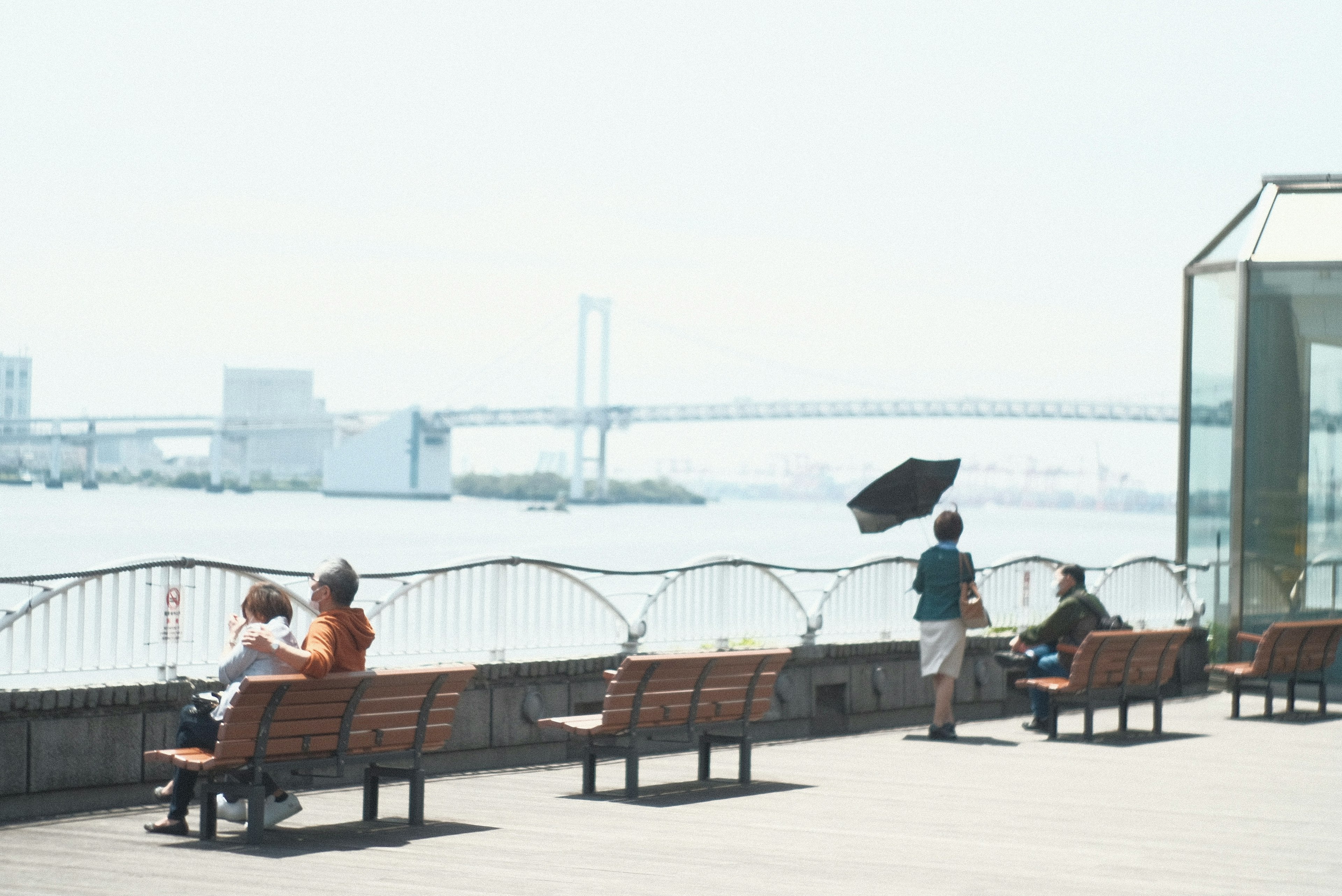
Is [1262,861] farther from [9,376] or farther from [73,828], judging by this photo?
[9,376]

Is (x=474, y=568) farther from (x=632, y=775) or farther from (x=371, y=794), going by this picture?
(x=371, y=794)

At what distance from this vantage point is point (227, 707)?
5805 mm

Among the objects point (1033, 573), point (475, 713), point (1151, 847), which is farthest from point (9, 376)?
point (1151, 847)

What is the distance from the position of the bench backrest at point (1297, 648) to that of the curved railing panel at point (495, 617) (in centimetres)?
410

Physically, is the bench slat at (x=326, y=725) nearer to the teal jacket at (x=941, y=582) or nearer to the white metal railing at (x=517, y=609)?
the white metal railing at (x=517, y=609)

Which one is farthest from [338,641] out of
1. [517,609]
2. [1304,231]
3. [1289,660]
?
[1304,231]

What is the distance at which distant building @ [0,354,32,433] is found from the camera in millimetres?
37781

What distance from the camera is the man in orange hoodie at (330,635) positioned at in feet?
19.4

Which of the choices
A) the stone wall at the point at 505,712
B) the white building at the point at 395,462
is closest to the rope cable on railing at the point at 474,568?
the stone wall at the point at 505,712

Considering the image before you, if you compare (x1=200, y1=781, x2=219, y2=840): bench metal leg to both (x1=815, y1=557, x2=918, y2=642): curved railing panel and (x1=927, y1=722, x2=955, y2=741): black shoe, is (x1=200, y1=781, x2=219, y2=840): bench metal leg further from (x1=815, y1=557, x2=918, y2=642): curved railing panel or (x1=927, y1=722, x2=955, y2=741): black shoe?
(x1=815, y1=557, x2=918, y2=642): curved railing panel

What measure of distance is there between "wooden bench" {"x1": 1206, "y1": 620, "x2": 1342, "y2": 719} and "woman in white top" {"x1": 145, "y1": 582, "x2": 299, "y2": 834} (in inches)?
263

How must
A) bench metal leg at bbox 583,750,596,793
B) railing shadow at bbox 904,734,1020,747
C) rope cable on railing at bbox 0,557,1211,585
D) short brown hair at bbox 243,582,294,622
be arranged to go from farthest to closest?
railing shadow at bbox 904,734,1020,747, bench metal leg at bbox 583,750,596,793, rope cable on railing at bbox 0,557,1211,585, short brown hair at bbox 243,582,294,622

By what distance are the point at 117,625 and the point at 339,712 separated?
153 centimetres

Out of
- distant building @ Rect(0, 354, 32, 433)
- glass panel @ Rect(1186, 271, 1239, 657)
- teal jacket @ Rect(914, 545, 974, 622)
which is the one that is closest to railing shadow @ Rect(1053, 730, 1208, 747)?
teal jacket @ Rect(914, 545, 974, 622)
